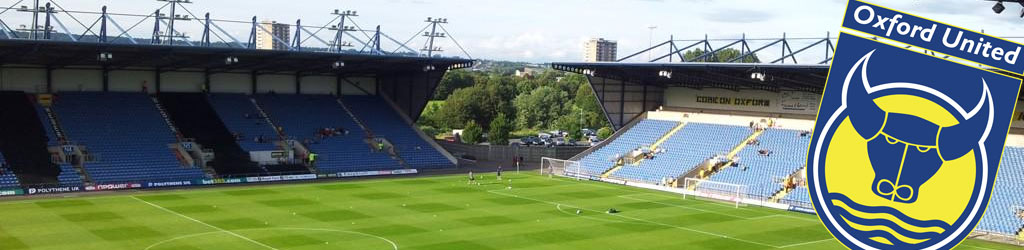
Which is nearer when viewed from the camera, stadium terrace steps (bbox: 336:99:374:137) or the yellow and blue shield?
the yellow and blue shield

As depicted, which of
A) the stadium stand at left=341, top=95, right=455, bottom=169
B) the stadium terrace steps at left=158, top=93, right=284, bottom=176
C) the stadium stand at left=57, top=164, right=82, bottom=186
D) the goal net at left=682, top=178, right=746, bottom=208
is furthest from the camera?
the stadium stand at left=341, top=95, right=455, bottom=169

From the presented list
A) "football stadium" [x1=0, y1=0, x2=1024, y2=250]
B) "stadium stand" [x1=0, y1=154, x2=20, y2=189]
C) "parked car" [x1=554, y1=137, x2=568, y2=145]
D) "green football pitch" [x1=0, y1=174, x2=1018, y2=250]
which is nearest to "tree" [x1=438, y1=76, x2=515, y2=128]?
"parked car" [x1=554, y1=137, x2=568, y2=145]

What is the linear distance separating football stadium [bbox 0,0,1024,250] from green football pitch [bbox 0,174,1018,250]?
6.5 inches

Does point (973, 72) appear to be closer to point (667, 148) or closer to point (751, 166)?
point (751, 166)

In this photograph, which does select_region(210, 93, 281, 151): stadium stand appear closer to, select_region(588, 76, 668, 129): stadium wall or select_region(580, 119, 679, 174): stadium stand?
select_region(580, 119, 679, 174): stadium stand

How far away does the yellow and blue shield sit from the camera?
802 centimetres

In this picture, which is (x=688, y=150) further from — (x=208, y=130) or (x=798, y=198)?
(x=208, y=130)

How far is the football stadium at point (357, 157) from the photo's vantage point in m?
31.7

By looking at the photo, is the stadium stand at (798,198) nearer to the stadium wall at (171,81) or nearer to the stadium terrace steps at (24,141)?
the stadium wall at (171,81)

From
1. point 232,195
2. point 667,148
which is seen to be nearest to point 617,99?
point 667,148

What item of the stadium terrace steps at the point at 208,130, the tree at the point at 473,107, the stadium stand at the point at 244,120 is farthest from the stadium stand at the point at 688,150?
the tree at the point at 473,107

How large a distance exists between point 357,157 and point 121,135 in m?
13.0

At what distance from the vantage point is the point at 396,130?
58.4 meters

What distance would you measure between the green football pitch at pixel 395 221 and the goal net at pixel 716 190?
1.32 metres
